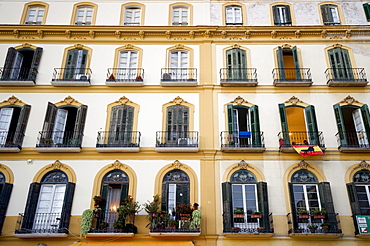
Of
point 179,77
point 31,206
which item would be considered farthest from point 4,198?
point 179,77

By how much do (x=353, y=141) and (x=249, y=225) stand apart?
7074mm

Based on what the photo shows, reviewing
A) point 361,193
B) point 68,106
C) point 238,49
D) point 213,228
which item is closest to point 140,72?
point 68,106

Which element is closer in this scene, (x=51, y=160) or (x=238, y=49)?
(x=51, y=160)

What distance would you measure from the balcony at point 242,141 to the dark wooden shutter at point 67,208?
24.4 feet

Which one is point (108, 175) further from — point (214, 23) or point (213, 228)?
point (214, 23)

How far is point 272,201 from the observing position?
15.9 meters

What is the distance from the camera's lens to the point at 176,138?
1734 cm

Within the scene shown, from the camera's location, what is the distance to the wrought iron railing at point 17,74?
61.2ft

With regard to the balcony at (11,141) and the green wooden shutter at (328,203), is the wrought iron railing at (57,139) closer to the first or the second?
the balcony at (11,141)

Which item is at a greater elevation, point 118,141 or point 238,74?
point 238,74

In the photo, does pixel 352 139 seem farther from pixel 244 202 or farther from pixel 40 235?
pixel 40 235

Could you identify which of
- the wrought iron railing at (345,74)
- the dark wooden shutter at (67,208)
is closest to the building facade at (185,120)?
the dark wooden shutter at (67,208)

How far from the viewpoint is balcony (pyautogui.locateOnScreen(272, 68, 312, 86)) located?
59.8 ft

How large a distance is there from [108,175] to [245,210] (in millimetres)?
6738
